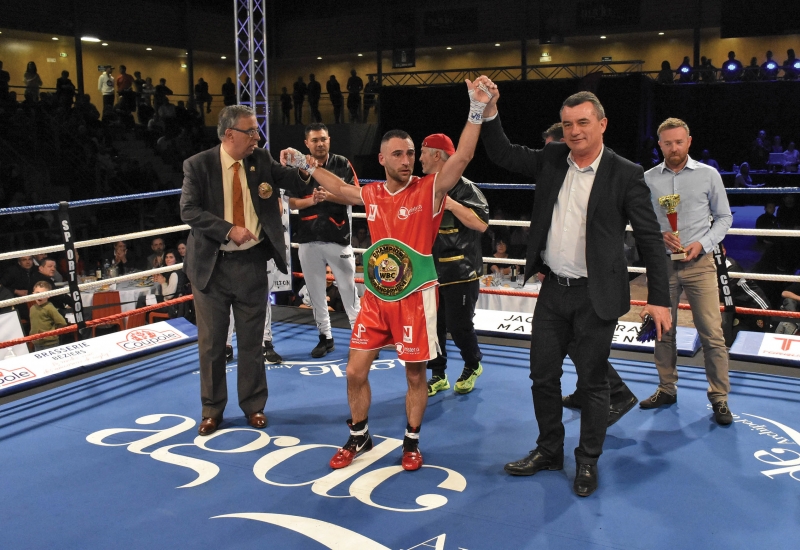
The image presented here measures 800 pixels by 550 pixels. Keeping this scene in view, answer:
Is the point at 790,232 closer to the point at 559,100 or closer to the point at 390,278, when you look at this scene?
the point at 390,278

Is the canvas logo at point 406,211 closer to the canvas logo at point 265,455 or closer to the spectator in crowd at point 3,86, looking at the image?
the canvas logo at point 265,455

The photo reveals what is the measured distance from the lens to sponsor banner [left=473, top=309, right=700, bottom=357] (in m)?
4.77

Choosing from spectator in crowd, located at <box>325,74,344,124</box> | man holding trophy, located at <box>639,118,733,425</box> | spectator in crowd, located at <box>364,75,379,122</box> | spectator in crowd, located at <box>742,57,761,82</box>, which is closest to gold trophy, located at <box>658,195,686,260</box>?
man holding trophy, located at <box>639,118,733,425</box>

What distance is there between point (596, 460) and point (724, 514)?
50cm

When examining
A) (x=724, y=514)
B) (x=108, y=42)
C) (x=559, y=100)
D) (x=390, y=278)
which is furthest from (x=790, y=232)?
(x=108, y=42)

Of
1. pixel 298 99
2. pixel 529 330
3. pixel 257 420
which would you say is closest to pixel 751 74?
pixel 298 99

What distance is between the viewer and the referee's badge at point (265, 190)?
142 inches

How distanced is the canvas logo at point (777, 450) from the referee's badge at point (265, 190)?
8.43ft

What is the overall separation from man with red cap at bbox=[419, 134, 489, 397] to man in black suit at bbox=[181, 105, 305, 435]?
0.81 m

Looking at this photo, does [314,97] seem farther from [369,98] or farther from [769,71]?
[769,71]

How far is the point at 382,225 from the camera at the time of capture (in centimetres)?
309

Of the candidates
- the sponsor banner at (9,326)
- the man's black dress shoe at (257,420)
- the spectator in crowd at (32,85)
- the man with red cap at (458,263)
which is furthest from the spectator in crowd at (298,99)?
the man's black dress shoe at (257,420)

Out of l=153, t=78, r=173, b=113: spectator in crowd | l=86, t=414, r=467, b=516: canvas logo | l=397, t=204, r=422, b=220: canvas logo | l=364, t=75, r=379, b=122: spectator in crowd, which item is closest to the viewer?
l=86, t=414, r=467, b=516: canvas logo

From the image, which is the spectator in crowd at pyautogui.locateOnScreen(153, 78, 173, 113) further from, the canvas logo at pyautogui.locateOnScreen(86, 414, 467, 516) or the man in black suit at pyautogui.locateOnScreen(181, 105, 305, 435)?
the canvas logo at pyautogui.locateOnScreen(86, 414, 467, 516)
